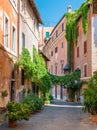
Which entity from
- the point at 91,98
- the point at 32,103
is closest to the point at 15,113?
the point at 91,98

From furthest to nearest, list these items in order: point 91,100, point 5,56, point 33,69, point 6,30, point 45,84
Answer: point 45,84 → point 33,69 → point 6,30 → point 91,100 → point 5,56

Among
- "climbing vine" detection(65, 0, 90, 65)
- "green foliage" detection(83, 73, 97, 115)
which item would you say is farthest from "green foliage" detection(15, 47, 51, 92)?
"climbing vine" detection(65, 0, 90, 65)

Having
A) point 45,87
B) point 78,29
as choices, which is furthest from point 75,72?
point 45,87

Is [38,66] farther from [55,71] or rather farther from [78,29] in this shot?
[55,71]

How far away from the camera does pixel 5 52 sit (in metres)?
16.2

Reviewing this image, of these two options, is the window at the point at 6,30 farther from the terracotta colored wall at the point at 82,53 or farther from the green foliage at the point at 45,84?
the terracotta colored wall at the point at 82,53

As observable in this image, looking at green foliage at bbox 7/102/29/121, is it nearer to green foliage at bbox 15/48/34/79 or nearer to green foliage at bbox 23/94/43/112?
green foliage at bbox 23/94/43/112

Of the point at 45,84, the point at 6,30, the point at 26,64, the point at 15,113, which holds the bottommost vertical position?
the point at 15,113

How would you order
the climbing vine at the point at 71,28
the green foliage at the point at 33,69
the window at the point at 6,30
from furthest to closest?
the climbing vine at the point at 71,28 < the green foliage at the point at 33,69 < the window at the point at 6,30

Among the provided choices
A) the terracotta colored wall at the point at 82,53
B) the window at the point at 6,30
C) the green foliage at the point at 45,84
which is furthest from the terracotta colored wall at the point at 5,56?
the terracotta colored wall at the point at 82,53

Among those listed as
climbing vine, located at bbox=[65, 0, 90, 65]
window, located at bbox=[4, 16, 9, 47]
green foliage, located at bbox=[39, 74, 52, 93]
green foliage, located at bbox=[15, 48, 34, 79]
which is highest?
climbing vine, located at bbox=[65, 0, 90, 65]

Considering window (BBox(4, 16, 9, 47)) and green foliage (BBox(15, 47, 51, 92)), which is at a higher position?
window (BBox(4, 16, 9, 47))

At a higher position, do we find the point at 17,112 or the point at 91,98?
the point at 91,98

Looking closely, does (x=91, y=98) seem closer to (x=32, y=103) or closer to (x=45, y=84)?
(x=32, y=103)
